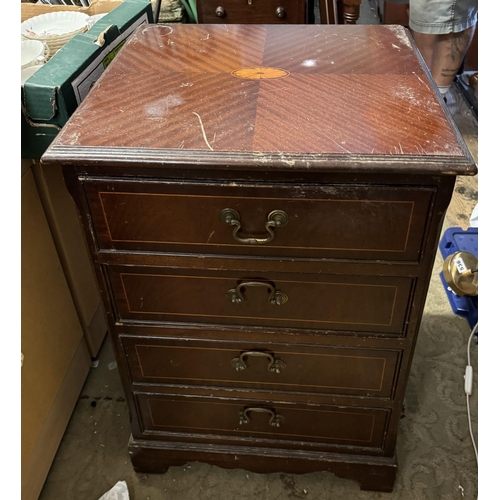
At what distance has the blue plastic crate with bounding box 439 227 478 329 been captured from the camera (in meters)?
1.52

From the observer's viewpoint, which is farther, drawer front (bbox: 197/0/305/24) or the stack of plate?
drawer front (bbox: 197/0/305/24)

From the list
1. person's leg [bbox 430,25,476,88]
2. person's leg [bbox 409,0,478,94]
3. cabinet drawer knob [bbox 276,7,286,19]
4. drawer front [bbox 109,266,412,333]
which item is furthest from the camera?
person's leg [bbox 430,25,476,88]

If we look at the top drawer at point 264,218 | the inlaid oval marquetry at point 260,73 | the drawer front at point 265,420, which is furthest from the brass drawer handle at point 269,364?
the inlaid oval marquetry at point 260,73

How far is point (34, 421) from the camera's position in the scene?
1.09 m

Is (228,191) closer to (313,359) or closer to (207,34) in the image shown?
(313,359)

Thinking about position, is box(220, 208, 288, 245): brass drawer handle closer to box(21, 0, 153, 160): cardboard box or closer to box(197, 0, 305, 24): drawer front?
box(21, 0, 153, 160): cardboard box

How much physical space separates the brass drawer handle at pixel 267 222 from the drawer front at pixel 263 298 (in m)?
0.09

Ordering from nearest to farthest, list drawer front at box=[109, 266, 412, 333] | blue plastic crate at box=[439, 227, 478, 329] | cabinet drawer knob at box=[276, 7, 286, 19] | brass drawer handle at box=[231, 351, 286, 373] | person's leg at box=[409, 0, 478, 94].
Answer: drawer front at box=[109, 266, 412, 333], brass drawer handle at box=[231, 351, 286, 373], blue plastic crate at box=[439, 227, 478, 329], cabinet drawer knob at box=[276, 7, 286, 19], person's leg at box=[409, 0, 478, 94]

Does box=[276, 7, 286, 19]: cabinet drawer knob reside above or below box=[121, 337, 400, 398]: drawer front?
above

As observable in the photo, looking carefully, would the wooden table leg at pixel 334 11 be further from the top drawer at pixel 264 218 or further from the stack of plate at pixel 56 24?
the top drawer at pixel 264 218

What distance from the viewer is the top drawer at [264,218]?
0.74 meters

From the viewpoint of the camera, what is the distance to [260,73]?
0.92 meters

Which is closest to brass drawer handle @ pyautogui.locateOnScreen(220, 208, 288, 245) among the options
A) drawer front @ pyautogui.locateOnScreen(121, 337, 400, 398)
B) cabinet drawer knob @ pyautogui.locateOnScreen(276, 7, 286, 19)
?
drawer front @ pyautogui.locateOnScreen(121, 337, 400, 398)

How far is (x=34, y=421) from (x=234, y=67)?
86cm
